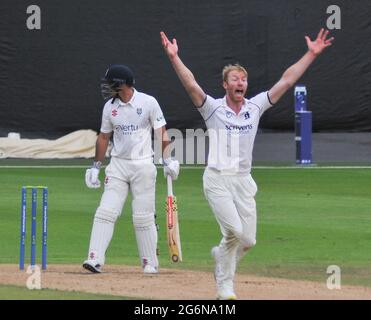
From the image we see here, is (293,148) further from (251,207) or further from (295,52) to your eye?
(251,207)

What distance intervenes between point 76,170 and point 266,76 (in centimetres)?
525

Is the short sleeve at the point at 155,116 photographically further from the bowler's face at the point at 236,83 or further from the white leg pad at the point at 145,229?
the bowler's face at the point at 236,83

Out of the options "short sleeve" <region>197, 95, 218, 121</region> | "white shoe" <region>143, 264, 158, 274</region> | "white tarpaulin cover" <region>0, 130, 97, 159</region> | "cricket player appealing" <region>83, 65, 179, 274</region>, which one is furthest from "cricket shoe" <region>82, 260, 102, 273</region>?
"white tarpaulin cover" <region>0, 130, 97, 159</region>

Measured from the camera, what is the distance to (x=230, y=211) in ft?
37.3

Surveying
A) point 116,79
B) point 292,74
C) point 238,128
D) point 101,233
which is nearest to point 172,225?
point 101,233

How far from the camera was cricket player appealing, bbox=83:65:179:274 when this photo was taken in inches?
534

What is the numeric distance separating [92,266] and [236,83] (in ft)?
9.91

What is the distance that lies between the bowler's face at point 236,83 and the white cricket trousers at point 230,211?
0.68 metres

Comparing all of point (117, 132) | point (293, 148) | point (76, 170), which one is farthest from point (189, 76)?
point (293, 148)

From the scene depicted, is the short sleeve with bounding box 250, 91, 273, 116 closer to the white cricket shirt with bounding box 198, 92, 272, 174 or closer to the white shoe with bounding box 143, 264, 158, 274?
the white cricket shirt with bounding box 198, 92, 272, 174

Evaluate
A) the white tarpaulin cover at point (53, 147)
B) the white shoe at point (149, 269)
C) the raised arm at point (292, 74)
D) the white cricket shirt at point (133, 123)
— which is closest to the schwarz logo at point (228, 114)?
the raised arm at point (292, 74)

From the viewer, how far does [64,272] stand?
13.6 metres

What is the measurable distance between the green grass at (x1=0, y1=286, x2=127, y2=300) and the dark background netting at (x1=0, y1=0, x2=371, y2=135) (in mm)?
16631

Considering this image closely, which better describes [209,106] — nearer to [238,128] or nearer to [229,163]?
[238,128]
